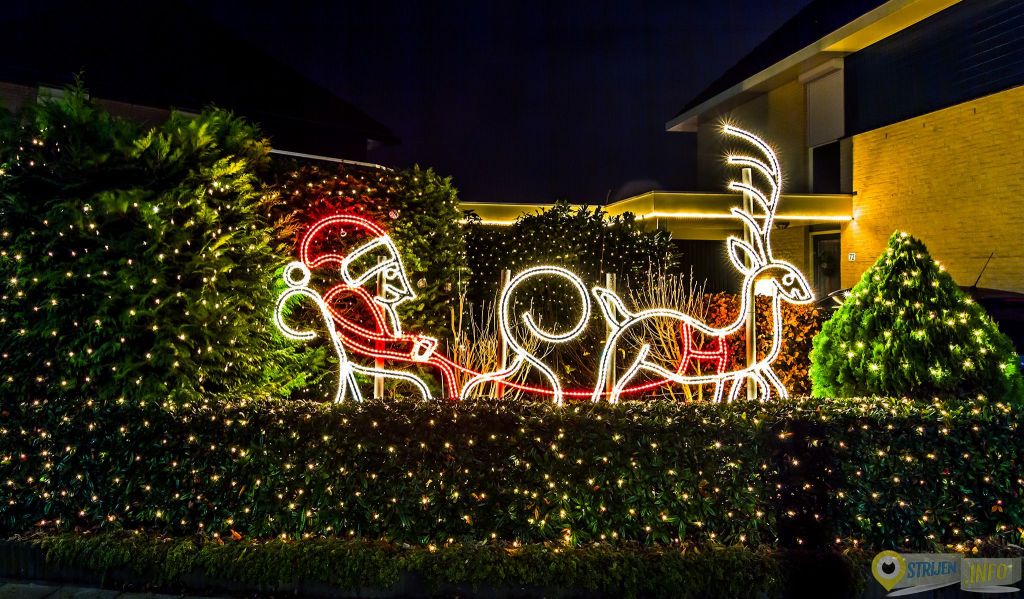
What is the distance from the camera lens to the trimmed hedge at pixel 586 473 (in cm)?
472

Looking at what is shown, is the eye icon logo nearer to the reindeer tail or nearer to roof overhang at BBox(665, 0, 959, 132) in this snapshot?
the reindeer tail

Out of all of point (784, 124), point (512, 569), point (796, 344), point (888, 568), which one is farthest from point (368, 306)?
point (784, 124)

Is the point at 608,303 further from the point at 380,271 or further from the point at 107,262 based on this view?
the point at 107,262


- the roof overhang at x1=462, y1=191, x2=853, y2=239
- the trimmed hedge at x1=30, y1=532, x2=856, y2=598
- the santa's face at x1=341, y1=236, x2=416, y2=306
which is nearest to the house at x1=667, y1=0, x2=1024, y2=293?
the roof overhang at x1=462, y1=191, x2=853, y2=239

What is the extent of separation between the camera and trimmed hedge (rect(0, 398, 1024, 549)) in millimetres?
4723

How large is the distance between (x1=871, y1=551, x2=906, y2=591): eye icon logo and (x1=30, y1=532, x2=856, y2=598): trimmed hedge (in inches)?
2.9

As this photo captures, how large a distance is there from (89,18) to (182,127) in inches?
432

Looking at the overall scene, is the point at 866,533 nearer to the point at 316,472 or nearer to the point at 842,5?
the point at 316,472

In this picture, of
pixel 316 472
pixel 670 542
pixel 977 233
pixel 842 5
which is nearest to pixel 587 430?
pixel 670 542

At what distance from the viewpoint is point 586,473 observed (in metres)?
4.79

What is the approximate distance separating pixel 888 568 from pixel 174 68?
51.8 ft

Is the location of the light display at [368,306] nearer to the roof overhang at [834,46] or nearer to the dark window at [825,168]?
the roof overhang at [834,46]

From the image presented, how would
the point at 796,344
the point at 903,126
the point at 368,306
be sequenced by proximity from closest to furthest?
the point at 368,306, the point at 796,344, the point at 903,126

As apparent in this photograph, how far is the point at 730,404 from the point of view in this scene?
5.25m
